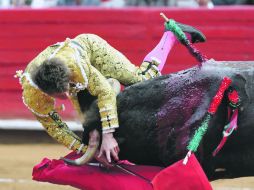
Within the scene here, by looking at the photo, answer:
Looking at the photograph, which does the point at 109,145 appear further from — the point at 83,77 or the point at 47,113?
the point at 47,113

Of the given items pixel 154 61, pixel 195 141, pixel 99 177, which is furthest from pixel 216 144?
pixel 154 61

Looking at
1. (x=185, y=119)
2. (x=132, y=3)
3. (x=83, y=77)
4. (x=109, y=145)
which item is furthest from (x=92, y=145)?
(x=132, y=3)

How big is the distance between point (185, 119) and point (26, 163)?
301 centimetres

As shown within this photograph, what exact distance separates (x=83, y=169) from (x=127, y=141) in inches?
10.9

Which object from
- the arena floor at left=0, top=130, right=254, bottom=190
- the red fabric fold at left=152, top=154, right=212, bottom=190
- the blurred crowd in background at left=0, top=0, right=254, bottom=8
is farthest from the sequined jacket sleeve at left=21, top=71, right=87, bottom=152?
the blurred crowd in background at left=0, top=0, right=254, bottom=8

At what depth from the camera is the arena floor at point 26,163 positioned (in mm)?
4523

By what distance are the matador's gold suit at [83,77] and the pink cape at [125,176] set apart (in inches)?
3.9

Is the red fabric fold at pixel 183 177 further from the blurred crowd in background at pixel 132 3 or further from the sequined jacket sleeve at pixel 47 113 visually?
the blurred crowd in background at pixel 132 3

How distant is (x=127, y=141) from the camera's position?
2.52 meters

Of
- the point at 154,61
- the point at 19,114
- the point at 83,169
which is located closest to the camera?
the point at 83,169

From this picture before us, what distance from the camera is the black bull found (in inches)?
93.8

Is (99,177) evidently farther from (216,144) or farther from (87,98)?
(216,144)

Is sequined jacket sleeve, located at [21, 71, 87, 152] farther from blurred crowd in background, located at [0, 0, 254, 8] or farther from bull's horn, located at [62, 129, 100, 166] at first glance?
blurred crowd in background, located at [0, 0, 254, 8]

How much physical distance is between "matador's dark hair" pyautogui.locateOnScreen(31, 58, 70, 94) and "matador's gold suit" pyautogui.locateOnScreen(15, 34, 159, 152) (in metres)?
0.04
